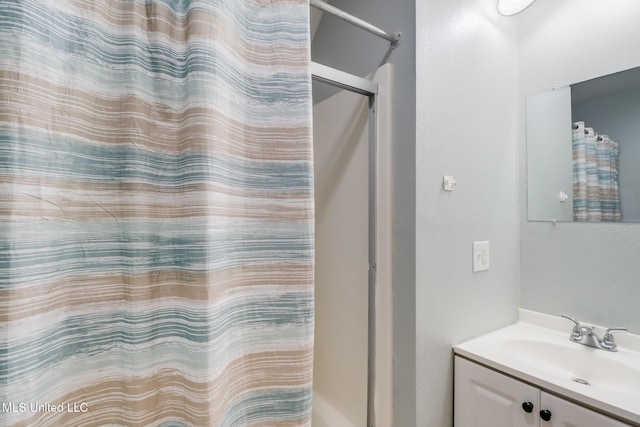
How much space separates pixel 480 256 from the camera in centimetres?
114

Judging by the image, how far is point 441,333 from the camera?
100 centimetres

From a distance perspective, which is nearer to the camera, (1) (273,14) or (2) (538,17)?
(1) (273,14)

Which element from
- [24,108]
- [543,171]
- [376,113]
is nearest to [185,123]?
[24,108]

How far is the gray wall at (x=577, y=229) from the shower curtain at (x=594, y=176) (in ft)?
0.17

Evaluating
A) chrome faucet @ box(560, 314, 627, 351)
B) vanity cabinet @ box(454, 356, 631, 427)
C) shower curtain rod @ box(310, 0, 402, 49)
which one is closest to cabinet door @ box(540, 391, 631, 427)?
vanity cabinet @ box(454, 356, 631, 427)

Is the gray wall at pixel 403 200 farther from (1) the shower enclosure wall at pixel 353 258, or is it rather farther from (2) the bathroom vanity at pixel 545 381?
(2) the bathroom vanity at pixel 545 381

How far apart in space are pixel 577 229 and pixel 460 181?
1.86 feet

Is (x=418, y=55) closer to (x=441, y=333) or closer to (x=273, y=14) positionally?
(x=273, y=14)

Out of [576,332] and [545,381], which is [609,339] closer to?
[576,332]

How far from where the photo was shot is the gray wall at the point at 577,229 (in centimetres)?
103

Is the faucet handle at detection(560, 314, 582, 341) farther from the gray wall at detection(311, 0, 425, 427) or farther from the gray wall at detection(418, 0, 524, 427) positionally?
the gray wall at detection(311, 0, 425, 427)

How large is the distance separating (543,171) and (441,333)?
2.93 ft

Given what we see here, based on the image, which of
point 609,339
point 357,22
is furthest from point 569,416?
point 357,22

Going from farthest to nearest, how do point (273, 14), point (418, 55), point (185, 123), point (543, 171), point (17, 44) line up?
1. point (543, 171)
2. point (418, 55)
3. point (273, 14)
4. point (185, 123)
5. point (17, 44)
